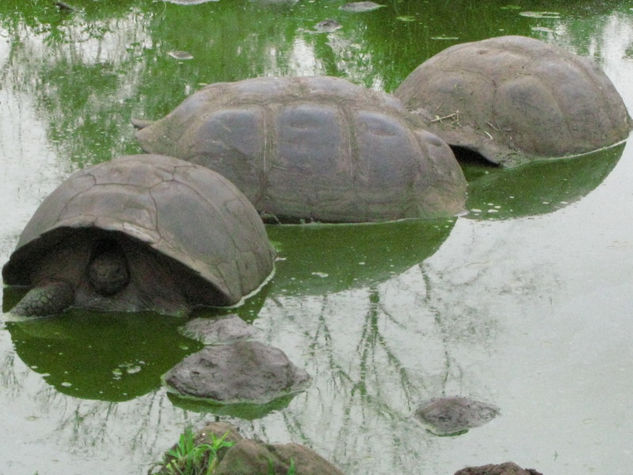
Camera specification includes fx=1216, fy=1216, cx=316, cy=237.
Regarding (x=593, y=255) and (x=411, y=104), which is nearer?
(x=593, y=255)

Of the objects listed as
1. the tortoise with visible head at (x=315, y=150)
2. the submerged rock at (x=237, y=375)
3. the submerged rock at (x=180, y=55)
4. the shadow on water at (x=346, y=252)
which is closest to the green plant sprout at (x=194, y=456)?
the submerged rock at (x=237, y=375)

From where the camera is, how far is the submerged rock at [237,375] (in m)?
4.38

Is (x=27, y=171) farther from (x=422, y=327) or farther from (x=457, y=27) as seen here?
(x=457, y=27)

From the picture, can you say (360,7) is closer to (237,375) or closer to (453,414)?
(237,375)

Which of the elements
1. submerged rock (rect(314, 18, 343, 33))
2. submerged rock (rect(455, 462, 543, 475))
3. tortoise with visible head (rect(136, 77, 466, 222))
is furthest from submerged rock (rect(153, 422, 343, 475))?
submerged rock (rect(314, 18, 343, 33))

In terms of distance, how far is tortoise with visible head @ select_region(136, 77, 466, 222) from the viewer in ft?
20.6

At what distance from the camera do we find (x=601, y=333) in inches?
201

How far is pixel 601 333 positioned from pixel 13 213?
299 cm

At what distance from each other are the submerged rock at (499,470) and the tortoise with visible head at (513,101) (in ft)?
13.1

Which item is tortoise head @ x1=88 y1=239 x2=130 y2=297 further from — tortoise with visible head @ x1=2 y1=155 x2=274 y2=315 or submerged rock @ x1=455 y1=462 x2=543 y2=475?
submerged rock @ x1=455 y1=462 x2=543 y2=475

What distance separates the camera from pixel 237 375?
4418mm

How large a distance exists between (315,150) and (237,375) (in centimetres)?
214

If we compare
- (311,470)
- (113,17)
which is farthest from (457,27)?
(311,470)

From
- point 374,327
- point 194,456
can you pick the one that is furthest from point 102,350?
point 194,456
